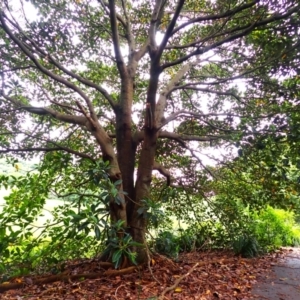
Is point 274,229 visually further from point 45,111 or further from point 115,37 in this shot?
point 45,111

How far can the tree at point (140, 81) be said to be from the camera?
4035 millimetres

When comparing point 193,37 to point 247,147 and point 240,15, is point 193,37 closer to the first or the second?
point 240,15

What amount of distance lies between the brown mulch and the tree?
1.63 feet

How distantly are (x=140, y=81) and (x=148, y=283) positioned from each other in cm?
414

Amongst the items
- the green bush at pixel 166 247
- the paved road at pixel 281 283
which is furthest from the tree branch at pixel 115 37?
the paved road at pixel 281 283

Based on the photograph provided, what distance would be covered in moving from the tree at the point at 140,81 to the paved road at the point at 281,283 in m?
1.51

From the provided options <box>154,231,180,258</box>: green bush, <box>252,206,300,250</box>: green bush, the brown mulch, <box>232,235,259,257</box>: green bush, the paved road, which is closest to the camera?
the brown mulch

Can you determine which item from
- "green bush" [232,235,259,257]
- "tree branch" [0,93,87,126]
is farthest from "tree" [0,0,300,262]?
"green bush" [232,235,259,257]

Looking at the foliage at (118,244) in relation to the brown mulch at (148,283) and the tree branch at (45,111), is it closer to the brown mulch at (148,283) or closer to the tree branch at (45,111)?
the brown mulch at (148,283)

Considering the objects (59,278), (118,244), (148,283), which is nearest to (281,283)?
(148,283)

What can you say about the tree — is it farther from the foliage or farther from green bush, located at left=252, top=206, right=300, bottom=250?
green bush, located at left=252, top=206, right=300, bottom=250

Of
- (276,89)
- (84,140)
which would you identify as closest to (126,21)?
(84,140)

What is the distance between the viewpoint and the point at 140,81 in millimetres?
6512

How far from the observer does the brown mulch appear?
3242 millimetres
